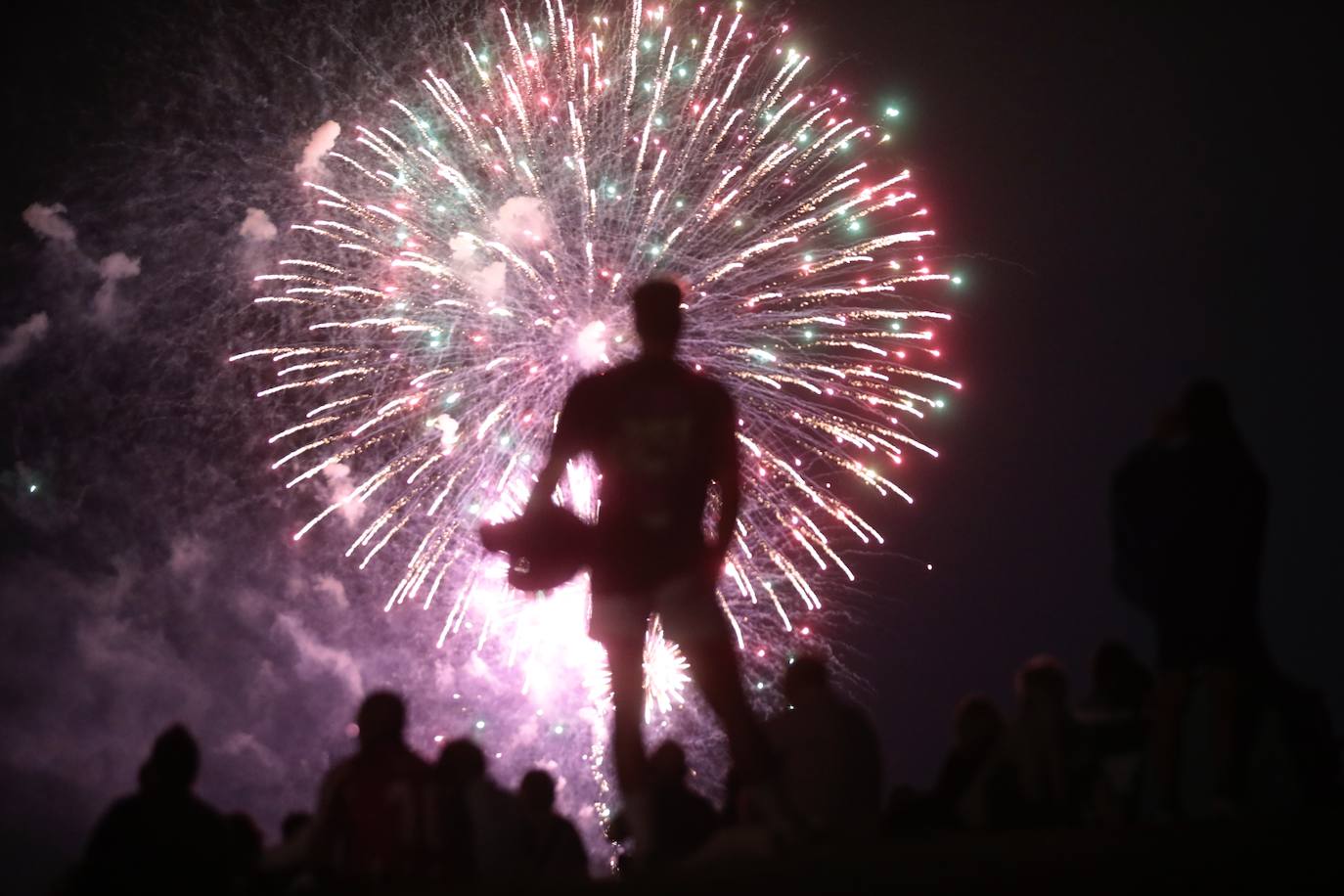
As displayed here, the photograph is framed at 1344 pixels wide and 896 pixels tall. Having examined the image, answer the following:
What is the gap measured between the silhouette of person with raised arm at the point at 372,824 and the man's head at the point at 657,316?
177cm

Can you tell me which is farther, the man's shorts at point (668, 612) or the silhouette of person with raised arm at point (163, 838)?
the silhouette of person with raised arm at point (163, 838)

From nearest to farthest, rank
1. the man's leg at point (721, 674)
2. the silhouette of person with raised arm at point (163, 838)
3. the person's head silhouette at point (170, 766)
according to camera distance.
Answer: the man's leg at point (721, 674), the silhouette of person with raised arm at point (163, 838), the person's head silhouette at point (170, 766)

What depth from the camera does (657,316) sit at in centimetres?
607

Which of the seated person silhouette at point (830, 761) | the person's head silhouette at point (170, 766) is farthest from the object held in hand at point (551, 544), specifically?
the person's head silhouette at point (170, 766)

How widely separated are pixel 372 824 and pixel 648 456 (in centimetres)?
165

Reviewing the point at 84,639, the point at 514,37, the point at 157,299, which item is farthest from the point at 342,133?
the point at 84,639

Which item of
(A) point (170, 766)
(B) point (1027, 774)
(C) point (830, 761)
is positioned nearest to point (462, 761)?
(A) point (170, 766)

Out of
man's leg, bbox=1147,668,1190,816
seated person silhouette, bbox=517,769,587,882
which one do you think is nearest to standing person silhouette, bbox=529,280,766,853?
man's leg, bbox=1147,668,1190,816

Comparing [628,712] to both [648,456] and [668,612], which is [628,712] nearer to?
[668,612]

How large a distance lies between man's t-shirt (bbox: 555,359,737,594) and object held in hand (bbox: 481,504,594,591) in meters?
0.24

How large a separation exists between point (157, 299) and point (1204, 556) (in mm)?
26726

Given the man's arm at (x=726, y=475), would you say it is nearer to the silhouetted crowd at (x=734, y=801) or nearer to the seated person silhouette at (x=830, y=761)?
the silhouetted crowd at (x=734, y=801)

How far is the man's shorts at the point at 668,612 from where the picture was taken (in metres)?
5.83

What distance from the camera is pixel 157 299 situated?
3034 cm
